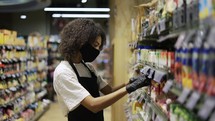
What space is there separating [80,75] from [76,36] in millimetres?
386

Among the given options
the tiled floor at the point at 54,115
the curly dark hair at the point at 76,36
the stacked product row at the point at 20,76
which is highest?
the curly dark hair at the point at 76,36

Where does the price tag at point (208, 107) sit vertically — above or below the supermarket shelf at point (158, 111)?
above

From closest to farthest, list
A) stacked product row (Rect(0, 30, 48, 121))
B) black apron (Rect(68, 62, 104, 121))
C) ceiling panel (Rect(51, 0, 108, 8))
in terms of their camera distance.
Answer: black apron (Rect(68, 62, 104, 121)) < stacked product row (Rect(0, 30, 48, 121)) < ceiling panel (Rect(51, 0, 108, 8))

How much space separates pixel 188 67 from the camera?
1.33 m

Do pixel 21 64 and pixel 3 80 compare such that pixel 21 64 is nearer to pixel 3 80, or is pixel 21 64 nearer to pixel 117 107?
pixel 3 80

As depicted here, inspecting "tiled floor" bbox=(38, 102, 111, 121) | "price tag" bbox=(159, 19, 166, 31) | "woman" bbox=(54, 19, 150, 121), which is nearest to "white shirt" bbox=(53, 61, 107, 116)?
"woman" bbox=(54, 19, 150, 121)

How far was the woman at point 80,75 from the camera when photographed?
8.36ft

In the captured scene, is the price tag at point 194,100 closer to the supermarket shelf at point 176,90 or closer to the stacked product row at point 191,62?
the stacked product row at point 191,62

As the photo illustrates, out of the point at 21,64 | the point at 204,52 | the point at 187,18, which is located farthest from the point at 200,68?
the point at 21,64

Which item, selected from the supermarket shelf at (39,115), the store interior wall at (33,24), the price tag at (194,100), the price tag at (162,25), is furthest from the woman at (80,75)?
the store interior wall at (33,24)

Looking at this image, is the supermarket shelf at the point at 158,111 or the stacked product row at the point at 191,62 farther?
the supermarket shelf at the point at 158,111

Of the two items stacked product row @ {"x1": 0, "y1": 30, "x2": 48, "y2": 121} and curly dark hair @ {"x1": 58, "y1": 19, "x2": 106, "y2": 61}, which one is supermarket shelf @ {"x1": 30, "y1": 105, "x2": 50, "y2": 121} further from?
curly dark hair @ {"x1": 58, "y1": 19, "x2": 106, "y2": 61}

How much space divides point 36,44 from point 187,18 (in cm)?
836

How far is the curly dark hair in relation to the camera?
277 centimetres
